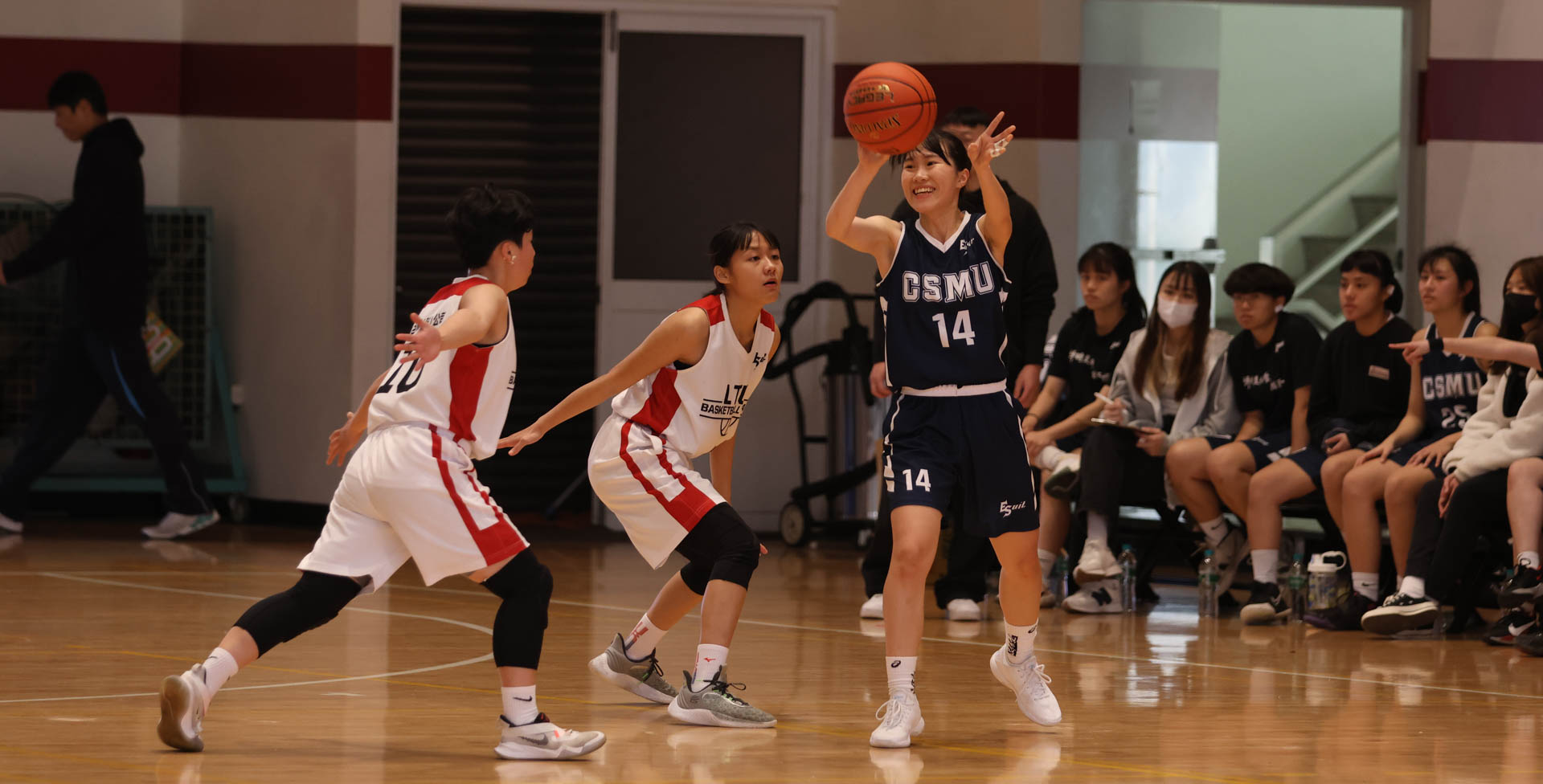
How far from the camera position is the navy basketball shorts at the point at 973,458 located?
4148 millimetres

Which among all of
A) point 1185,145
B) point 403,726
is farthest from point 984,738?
point 1185,145

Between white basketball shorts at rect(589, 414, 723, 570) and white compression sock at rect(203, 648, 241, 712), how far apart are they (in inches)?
39.0

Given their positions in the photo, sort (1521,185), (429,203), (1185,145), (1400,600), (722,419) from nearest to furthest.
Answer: (722,419)
(1400,600)
(1521,185)
(1185,145)
(429,203)

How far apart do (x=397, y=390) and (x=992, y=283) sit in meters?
1.44

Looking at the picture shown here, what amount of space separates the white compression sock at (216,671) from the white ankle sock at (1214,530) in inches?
157

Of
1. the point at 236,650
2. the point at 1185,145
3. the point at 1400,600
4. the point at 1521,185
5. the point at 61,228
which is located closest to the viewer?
the point at 236,650

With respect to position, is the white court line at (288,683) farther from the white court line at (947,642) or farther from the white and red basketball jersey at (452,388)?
the white and red basketball jersey at (452,388)

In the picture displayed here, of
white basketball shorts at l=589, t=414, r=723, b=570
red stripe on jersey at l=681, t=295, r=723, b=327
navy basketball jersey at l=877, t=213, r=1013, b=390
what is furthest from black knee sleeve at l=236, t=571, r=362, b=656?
navy basketball jersey at l=877, t=213, r=1013, b=390

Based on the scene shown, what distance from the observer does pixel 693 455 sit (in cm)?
451

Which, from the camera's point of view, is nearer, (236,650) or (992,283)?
(236,650)

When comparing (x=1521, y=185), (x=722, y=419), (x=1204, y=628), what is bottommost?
(x=1204, y=628)

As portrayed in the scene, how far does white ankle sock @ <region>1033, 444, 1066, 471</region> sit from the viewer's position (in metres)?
6.72

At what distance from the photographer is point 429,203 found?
9578 millimetres

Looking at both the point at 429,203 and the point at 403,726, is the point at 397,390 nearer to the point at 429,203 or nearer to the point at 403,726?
the point at 403,726
